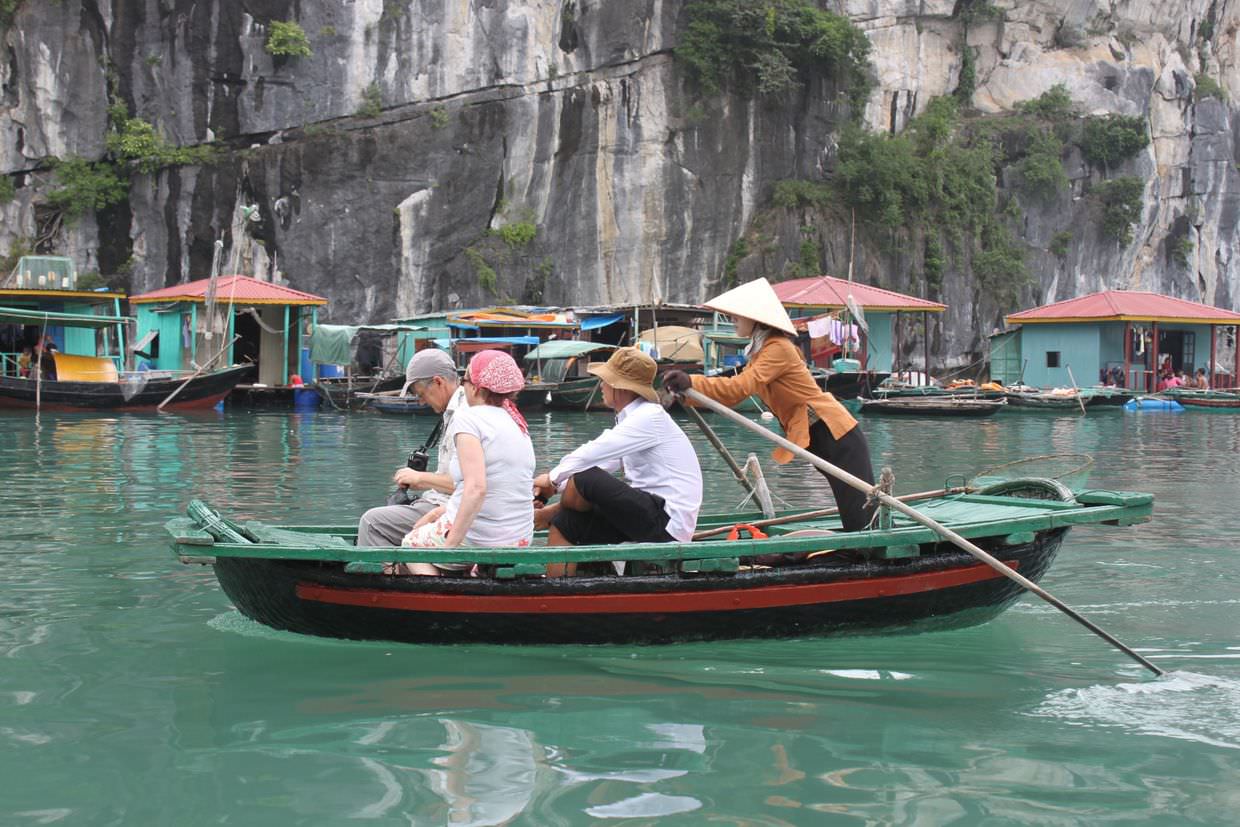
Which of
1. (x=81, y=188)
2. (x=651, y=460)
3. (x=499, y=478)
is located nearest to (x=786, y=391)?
(x=651, y=460)

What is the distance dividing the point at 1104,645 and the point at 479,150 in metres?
27.8

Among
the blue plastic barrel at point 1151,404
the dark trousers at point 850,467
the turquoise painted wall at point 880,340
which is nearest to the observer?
the dark trousers at point 850,467

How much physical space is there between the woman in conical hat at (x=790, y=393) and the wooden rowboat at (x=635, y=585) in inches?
16.7

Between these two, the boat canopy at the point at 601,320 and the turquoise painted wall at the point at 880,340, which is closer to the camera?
the boat canopy at the point at 601,320

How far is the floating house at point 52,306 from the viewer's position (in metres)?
24.5

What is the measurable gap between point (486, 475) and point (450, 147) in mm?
27416

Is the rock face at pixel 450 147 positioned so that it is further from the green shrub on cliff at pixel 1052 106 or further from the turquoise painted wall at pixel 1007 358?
the turquoise painted wall at pixel 1007 358

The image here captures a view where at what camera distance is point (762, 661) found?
537cm

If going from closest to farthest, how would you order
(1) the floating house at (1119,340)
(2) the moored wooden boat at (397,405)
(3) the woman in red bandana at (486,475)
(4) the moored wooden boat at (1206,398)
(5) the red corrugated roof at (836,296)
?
(3) the woman in red bandana at (486,475)
(2) the moored wooden boat at (397,405)
(4) the moored wooden boat at (1206,398)
(5) the red corrugated roof at (836,296)
(1) the floating house at (1119,340)

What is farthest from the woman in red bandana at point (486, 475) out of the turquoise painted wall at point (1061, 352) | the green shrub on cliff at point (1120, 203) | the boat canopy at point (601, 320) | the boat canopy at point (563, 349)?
the green shrub on cliff at point (1120, 203)

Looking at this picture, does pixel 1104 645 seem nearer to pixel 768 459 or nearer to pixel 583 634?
pixel 583 634

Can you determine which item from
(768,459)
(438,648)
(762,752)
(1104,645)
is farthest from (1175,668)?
(768,459)

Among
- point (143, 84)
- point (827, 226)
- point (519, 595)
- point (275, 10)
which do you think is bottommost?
point (519, 595)

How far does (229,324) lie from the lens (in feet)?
82.9
